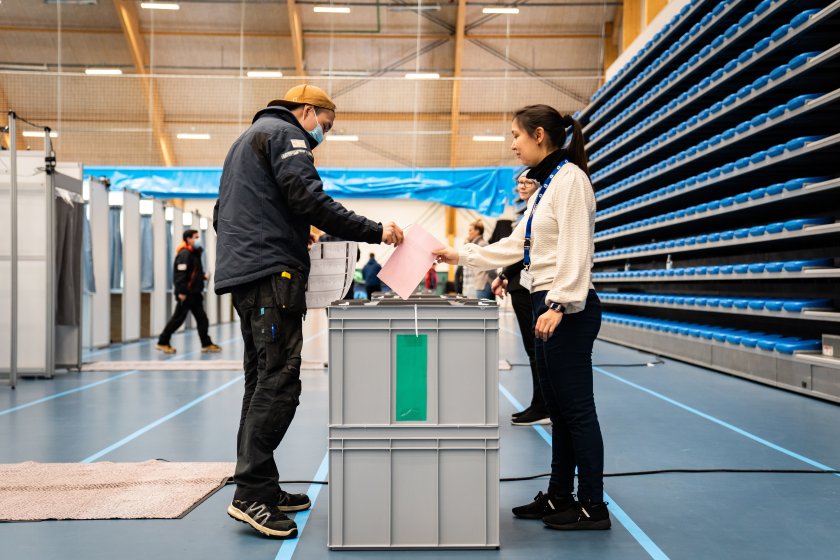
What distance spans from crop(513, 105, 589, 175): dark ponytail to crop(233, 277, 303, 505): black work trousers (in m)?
1.23

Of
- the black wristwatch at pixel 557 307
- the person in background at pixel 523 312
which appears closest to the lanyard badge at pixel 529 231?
the black wristwatch at pixel 557 307

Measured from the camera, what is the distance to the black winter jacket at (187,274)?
32.4 ft

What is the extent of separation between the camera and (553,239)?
9.43 feet

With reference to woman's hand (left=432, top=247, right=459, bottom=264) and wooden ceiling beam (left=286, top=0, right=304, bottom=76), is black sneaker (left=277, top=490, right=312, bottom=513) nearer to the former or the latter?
woman's hand (left=432, top=247, right=459, bottom=264)

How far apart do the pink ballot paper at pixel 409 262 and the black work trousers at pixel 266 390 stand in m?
0.44

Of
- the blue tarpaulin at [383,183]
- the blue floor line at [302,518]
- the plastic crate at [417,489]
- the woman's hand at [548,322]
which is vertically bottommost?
the blue floor line at [302,518]

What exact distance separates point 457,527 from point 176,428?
9.38ft

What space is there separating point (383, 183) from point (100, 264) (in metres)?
7.19

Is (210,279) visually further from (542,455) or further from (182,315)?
(542,455)

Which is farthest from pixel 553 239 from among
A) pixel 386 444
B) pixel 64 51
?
pixel 64 51

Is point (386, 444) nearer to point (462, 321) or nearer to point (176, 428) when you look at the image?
point (462, 321)

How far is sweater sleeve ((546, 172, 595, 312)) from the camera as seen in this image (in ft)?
8.87

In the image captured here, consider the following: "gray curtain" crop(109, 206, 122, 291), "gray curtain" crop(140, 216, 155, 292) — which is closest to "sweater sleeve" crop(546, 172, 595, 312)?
"gray curtain" crop(109, 206, 122, 291)

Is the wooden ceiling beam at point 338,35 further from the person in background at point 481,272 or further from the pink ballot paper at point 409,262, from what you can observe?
the pink ballot paper at point 409,262
